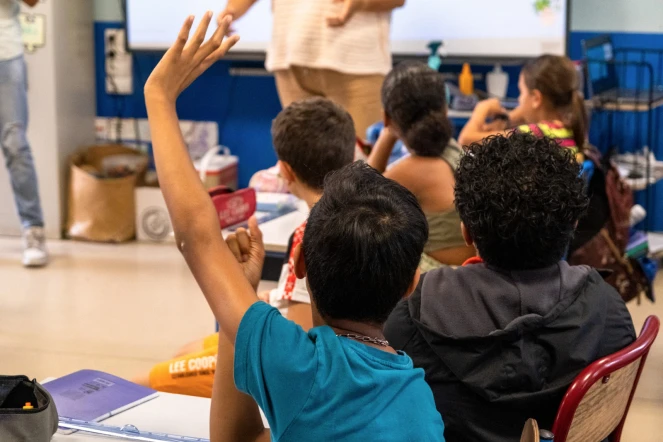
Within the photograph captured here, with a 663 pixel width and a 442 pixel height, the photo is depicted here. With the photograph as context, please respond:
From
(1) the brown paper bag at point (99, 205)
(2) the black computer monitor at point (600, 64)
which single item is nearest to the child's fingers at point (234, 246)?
(2) the black computer monitor at point (600, 64)

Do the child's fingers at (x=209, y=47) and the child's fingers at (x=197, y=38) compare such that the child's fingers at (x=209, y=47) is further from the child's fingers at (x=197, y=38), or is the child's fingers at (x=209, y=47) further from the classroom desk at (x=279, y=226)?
the classroom desk at (x=279, y=226)

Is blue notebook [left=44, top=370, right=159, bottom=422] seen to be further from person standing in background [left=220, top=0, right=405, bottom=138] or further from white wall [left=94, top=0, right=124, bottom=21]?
white wall [left=94, top=0, right=124, bottom=21]

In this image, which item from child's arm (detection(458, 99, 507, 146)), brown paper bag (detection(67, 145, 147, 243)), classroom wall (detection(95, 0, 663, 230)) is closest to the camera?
child's arm (detection(458, 99, 507, 146))

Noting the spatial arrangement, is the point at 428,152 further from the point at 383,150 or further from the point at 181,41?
the point at 181,41

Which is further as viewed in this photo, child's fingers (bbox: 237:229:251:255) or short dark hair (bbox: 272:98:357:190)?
short dark hair (bbox: 272:98:357:190)

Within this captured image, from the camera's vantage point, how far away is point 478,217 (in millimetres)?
1476

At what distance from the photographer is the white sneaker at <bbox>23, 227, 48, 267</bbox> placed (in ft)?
14.5

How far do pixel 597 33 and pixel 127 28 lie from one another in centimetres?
261

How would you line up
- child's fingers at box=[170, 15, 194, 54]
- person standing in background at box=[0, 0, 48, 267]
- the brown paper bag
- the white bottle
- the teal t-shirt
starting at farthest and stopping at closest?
1. the brown paper bag
2. the white bottle
3. person standing in background at box=[0, 0, 48, 267]
4. child's fingers at box=[170, 15, 194, 54]
5. the teal t-shirt

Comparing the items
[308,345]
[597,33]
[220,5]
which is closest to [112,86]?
[220,5]

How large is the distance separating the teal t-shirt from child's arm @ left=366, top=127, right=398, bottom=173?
1710 mm

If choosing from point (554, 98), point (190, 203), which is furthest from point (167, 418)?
point (554, 98)

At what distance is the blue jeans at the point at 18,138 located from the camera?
162 inches

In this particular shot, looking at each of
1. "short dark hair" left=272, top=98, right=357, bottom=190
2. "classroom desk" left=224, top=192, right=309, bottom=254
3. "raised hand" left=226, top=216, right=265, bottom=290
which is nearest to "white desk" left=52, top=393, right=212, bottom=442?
"raised hand" left=226, top=216, right=265, bottom=290
